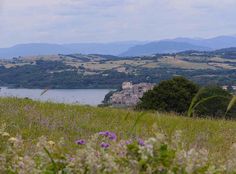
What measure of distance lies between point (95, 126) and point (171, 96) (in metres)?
30.2

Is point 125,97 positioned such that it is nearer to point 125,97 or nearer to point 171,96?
point 125,97

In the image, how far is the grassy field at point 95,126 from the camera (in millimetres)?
9547

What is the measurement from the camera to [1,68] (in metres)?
106

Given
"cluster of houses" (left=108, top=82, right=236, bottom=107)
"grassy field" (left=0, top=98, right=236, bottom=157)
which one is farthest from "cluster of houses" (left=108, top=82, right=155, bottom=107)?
"grassy field" (left=0, top=98, right=236, bottom=157)

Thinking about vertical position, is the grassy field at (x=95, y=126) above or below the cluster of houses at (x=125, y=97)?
above

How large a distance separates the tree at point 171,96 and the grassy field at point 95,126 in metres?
25.8

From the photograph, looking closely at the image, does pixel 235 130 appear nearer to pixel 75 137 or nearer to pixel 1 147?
pixel 75 137

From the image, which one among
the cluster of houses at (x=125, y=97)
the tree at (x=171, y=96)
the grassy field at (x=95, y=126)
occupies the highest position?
the grassy field at (x=95, y=126)

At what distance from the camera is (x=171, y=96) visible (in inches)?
1610

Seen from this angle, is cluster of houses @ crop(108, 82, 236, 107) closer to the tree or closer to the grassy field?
the grassy field

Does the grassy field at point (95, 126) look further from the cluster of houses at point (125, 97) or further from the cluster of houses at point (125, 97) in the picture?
the cluster of houses at point (125, 97)

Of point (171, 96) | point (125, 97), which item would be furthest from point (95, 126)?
point (171, 96)

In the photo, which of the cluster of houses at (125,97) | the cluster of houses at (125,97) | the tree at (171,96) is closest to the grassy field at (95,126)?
the cluster of houses at (125,97)

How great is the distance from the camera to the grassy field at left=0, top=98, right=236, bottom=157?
9.55m
